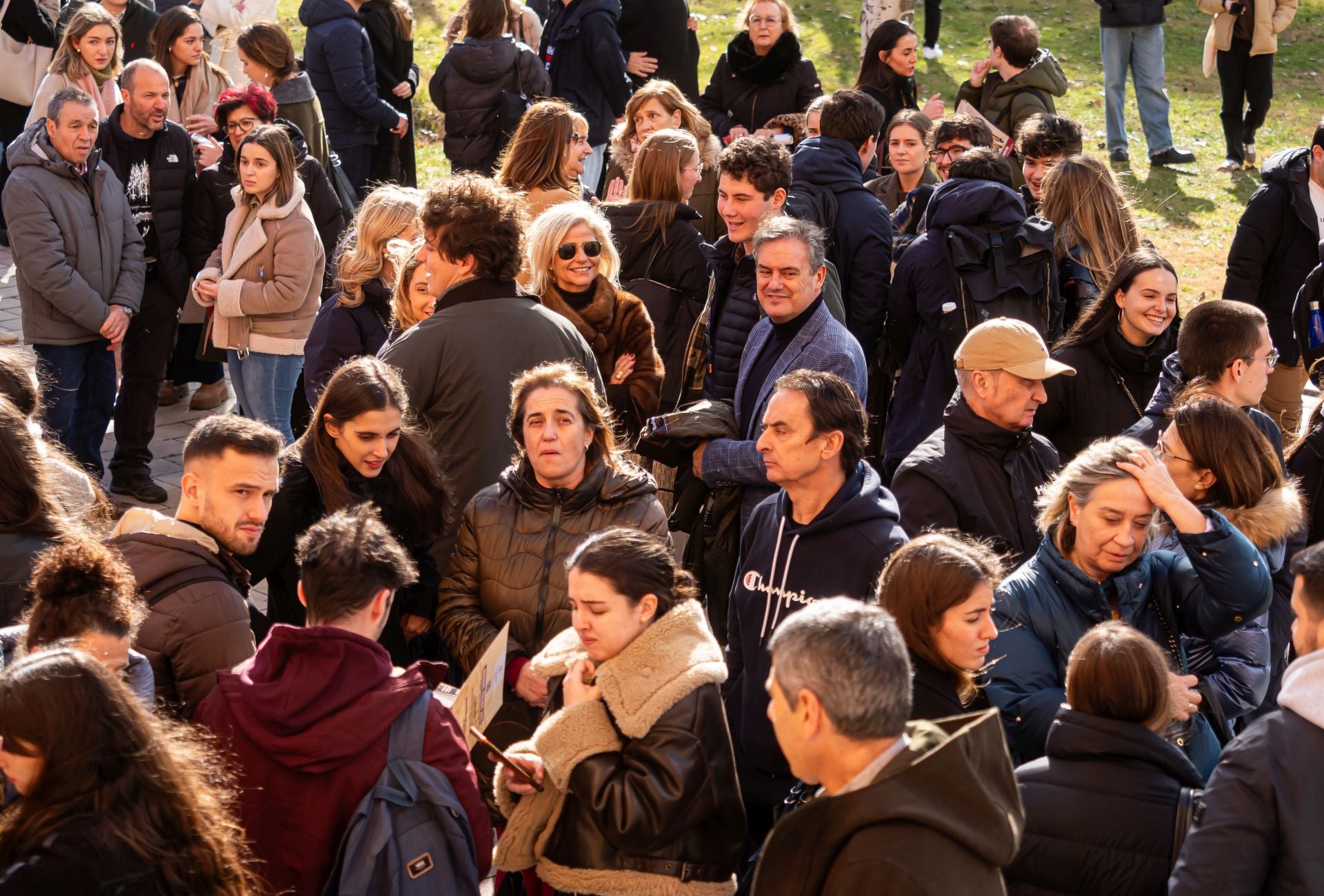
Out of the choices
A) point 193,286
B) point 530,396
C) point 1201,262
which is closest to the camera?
point 530,396

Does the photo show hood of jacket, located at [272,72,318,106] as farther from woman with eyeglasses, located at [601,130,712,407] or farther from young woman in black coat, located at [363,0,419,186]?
woman with eyeglasses, located at [601,130,712,407]

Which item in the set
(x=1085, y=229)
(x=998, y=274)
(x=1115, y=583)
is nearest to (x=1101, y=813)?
(x=1115, y=583)

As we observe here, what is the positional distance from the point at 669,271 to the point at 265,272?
210 centimetres

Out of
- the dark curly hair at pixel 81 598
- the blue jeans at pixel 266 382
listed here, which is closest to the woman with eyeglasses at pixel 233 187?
the blue jeans at pixel 266 382

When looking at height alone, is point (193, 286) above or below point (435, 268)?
below

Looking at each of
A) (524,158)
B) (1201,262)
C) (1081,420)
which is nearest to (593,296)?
(524,158)

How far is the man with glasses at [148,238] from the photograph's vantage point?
745 centimetres

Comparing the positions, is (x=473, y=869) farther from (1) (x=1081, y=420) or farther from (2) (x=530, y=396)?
(1) (x=1081, y=420)

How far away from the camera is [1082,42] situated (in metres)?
16.6

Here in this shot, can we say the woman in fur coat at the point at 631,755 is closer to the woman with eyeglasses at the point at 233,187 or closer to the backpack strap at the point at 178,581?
the backpack strap at the point at 178,581

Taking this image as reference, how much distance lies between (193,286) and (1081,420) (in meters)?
4.48

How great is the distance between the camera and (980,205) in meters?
6.09

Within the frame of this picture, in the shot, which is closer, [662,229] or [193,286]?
[662,229]

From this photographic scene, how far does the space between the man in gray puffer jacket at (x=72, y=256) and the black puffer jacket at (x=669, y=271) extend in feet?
8.71
